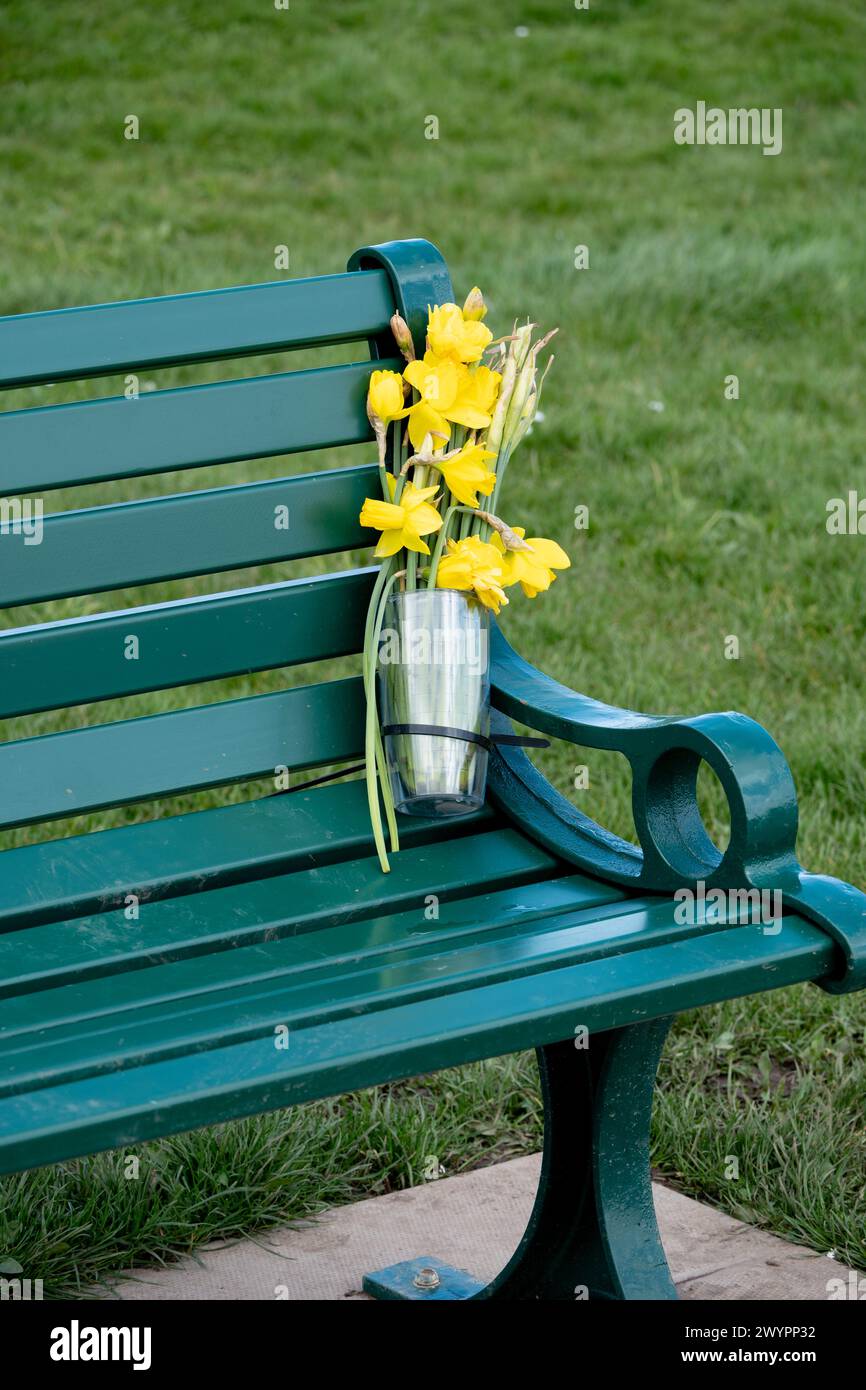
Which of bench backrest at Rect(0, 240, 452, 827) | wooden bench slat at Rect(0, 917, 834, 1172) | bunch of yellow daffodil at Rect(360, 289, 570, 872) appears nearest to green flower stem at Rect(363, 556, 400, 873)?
bunch of yellow daffodil at Rect(360, 289, 570, 872)

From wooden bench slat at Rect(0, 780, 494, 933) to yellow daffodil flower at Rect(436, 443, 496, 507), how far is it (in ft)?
1.33

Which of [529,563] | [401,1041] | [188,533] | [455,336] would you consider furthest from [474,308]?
[401,1041]

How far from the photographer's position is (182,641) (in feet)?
7.28

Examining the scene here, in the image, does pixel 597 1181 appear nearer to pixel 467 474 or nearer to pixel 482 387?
pixel 467 474

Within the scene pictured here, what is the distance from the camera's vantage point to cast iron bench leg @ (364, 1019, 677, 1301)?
2068 millimetres

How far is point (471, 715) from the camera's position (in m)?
2.18

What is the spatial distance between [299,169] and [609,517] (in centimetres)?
355

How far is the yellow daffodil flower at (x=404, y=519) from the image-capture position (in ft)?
7.02

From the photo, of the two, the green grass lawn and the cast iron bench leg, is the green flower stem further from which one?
the green grass lawn

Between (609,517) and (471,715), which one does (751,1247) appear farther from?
(609,517)

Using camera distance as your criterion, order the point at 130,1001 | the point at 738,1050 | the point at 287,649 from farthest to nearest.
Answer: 1. the point at 738,1050
2. the point at 287,649
3. the point at 130,1001

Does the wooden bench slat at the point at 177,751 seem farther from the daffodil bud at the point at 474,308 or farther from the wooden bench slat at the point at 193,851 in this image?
the daffodil bud at the point at 474,308

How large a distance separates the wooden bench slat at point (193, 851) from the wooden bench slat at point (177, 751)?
4cm
